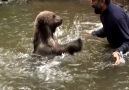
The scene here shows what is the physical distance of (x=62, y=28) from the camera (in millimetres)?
10039

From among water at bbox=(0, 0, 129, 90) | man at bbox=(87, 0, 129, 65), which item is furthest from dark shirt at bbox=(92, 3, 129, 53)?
water at bbox=(0, 0, 129, 90)

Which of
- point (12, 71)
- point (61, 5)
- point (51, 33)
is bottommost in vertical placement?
point (61, 5)

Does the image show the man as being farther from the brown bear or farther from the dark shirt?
the brown bear

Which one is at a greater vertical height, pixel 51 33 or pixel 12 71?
pixel 51 33

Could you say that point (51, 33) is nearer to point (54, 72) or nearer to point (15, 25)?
point (54, 72)

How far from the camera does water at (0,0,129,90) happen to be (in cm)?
611

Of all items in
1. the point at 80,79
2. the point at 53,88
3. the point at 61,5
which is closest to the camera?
the point at 53,88

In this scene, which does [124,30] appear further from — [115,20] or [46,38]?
[46,38]

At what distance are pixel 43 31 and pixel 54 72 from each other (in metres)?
0.96

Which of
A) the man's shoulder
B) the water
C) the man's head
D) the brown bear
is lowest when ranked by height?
the water

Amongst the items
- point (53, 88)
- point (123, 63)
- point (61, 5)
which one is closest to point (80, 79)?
point (53, 88)

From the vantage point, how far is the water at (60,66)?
611 cm

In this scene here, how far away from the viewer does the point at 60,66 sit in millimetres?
7066

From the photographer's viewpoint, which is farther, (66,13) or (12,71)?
(66,13)
